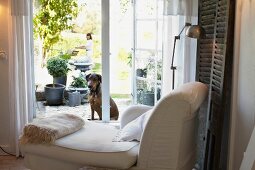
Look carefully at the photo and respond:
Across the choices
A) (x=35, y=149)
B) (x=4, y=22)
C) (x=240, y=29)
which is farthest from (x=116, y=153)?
(x=4, y=22)

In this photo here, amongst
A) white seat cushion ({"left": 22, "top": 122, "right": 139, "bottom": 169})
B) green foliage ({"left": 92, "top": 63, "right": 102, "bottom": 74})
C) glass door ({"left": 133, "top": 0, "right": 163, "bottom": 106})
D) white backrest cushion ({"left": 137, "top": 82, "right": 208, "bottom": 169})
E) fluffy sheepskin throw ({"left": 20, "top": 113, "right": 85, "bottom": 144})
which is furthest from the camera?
green foliage ({"left": 92, "top": 63, "right": 102, "bottom": 74})

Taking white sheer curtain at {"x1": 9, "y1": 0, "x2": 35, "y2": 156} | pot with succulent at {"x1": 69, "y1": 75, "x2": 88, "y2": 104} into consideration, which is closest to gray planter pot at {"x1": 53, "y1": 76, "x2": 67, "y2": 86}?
pot with succulent at {"x1": 69, "y1": 75, "x2": 88, "y2": 104}

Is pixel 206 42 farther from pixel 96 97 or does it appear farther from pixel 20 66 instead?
pixel 20 66

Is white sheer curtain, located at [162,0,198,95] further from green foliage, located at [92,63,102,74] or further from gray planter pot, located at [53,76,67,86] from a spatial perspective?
gray planter pot, located at [53,76,67,86]

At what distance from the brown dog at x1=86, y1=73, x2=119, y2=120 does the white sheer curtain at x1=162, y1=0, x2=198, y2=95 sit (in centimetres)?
72

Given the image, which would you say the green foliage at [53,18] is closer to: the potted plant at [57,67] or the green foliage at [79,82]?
the potted plant at [57,67]

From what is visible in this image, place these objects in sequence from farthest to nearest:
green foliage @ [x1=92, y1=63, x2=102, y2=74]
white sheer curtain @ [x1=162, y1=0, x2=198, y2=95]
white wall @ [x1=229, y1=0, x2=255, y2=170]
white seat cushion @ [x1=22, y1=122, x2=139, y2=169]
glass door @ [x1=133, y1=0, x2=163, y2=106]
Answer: green foliage @ [x1=92, y1=63, x2=102, y2=74]
glass door @ [x1=133, y1=0, x2=163, y2=106]
white sheer curtain @ [x1=162, y1=0, x2=198, y2=95]
white seat cushion @ [x1=22, y1=122, x2=139, y2=169]
white wall @ [x1=229, y1=0, x2=255, y2=170]

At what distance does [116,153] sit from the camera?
8.25ft

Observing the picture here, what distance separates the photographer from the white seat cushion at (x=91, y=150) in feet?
8.20

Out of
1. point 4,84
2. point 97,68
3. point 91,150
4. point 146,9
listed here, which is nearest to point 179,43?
point 146,9

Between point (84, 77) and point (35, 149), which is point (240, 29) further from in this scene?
point (84, 77)

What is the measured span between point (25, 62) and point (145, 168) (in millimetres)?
1804

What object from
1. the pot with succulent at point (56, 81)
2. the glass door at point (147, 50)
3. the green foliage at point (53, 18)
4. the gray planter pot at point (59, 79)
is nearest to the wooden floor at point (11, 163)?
the pot with succulent at point (56, 81)

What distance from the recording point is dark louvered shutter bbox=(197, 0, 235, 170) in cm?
236
